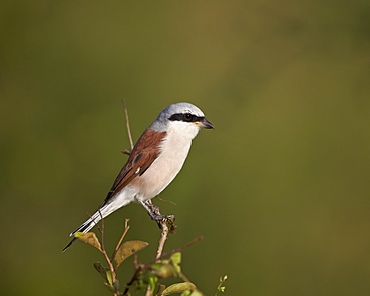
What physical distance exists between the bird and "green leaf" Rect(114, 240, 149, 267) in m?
1.25

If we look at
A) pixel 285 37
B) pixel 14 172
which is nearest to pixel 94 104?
pixel 14 172

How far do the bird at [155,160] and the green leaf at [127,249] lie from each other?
1254mm

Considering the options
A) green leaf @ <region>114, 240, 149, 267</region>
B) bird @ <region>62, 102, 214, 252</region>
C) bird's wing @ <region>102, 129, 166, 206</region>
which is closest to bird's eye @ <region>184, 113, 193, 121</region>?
bird @ <region>62, 102, 214, 252</region>

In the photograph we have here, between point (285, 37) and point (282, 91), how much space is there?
0.67 m

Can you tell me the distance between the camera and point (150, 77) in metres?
3.96

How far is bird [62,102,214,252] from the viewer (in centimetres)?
249

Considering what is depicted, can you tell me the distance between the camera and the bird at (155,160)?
249 cm

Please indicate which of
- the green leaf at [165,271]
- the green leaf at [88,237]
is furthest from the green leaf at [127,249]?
the green leaf at [165,271]

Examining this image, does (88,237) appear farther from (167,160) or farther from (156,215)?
(167,160)

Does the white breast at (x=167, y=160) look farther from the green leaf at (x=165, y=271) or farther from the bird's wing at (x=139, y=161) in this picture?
the green leaf at (x=165, y=271)

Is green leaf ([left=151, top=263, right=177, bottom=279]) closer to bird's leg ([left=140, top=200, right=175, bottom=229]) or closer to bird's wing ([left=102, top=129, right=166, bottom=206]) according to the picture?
bird's leg ([left=140, top=200, right=175, bottom=229])

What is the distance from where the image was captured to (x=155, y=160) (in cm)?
252

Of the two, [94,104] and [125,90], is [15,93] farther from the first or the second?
[125,90]

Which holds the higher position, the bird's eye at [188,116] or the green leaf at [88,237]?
the bird's eye at [188,116]
